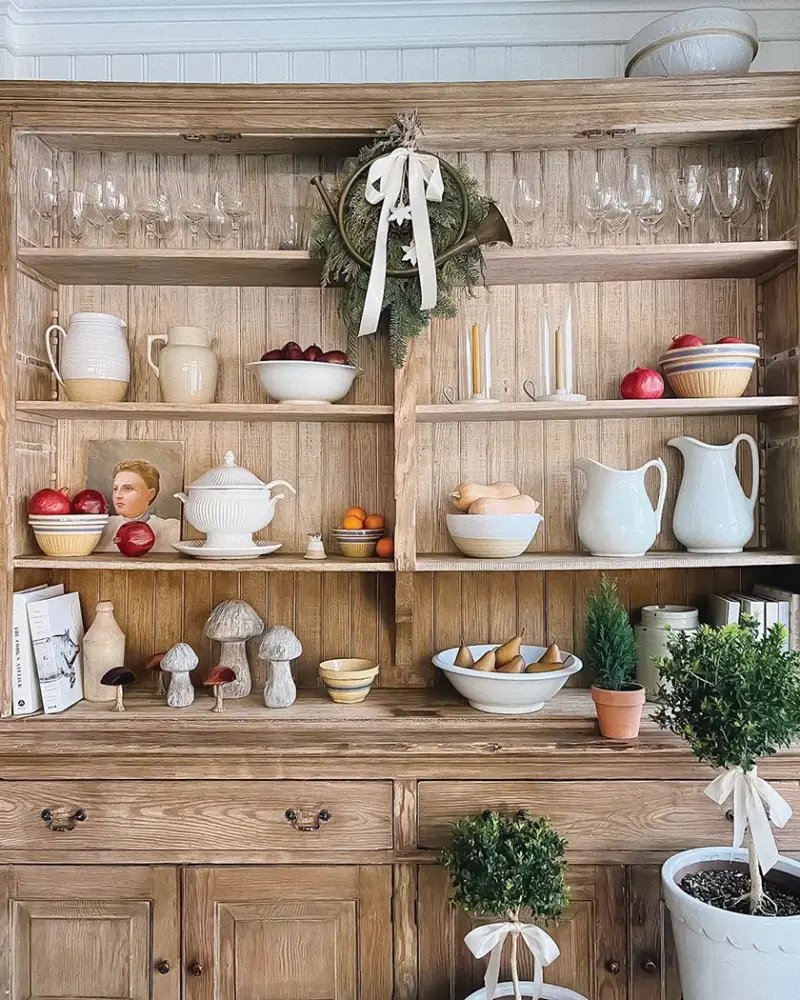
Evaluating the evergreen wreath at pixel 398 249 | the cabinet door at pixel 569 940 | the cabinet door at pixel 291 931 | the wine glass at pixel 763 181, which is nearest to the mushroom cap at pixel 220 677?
the cabinet door at pixel 291 931

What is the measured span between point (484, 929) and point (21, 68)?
8.47ft

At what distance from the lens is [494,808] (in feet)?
5.62

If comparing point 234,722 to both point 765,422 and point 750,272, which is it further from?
point 750,272

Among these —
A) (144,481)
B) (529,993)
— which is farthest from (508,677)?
(144,481)

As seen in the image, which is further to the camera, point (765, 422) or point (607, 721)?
point (765, 422)

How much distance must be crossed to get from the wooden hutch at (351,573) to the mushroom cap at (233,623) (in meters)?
0.11

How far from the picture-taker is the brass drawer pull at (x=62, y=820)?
5.60 ft

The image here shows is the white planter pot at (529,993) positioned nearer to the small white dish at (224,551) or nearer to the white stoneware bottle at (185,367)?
the small white dish at (224,551)

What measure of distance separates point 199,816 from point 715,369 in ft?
5.31

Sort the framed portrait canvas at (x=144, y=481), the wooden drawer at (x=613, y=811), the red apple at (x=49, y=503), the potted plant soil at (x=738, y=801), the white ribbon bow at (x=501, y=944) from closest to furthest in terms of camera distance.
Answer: the potted plant soil at (x=738, y=801)
the white ribbon bow at (x=501, y=944)
the wooden drawer at (x=613, y=811)
the red apple at (x=49, y=503)
the framed portrait canvas at (x=144, y=481)

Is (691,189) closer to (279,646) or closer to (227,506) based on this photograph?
(227,506)

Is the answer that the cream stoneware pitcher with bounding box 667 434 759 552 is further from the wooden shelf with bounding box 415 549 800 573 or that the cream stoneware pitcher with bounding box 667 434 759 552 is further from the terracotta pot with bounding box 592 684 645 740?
the terracotta pot with bounding box 592 684 645 740

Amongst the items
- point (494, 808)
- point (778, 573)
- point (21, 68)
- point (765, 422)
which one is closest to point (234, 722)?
point (494, 808)

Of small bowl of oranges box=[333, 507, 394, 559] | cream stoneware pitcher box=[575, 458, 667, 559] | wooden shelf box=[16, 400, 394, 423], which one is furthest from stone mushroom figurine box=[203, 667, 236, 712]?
cream stoneware pitcher box=[575, 458, 667, 559]
